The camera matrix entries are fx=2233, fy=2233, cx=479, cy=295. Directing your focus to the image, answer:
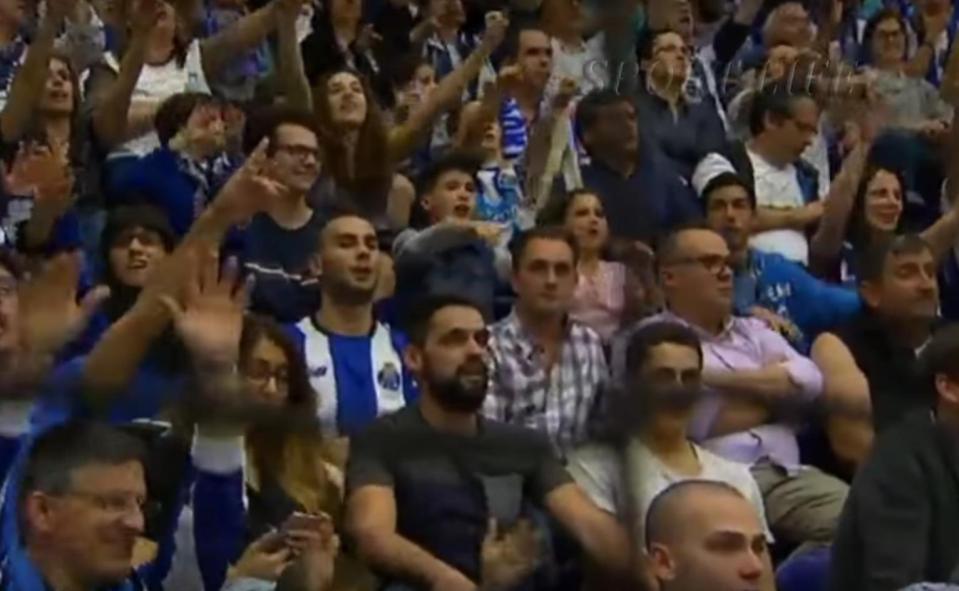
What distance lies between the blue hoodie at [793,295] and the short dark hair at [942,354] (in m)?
1.49

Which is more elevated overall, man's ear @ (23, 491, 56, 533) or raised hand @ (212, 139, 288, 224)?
raised hand @ (212, 139, 288, 224)

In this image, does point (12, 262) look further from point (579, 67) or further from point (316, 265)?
point (579, 67)

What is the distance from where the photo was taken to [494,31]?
507 centimetres

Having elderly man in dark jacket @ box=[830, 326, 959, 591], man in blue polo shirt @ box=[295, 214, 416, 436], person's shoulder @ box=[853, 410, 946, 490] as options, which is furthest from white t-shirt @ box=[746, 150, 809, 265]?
person's shoulder @ box=[853, 410, 946, 490]

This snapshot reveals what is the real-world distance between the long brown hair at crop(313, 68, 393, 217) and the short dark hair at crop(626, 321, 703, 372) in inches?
71.2

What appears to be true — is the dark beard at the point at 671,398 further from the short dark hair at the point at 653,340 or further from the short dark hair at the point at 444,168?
the short dark hair at the point at 444,168

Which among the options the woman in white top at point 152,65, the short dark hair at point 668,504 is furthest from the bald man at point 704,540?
the woman in white top at point 152,65

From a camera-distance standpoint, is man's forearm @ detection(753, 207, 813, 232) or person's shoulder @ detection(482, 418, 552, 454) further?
man's forearm @ detection(753, 207, 813, 232)

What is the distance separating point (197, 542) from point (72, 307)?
0.46 metres

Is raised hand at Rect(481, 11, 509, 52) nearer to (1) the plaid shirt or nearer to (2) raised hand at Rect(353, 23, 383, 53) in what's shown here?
(2) raised hand at Rect(353, 23, 383, 53)

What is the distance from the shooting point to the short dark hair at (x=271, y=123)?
13.6ft

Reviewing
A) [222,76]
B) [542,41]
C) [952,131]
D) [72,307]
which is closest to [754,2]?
[952,131]

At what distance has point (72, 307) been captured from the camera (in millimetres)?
2908

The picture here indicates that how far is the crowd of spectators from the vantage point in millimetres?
2160
